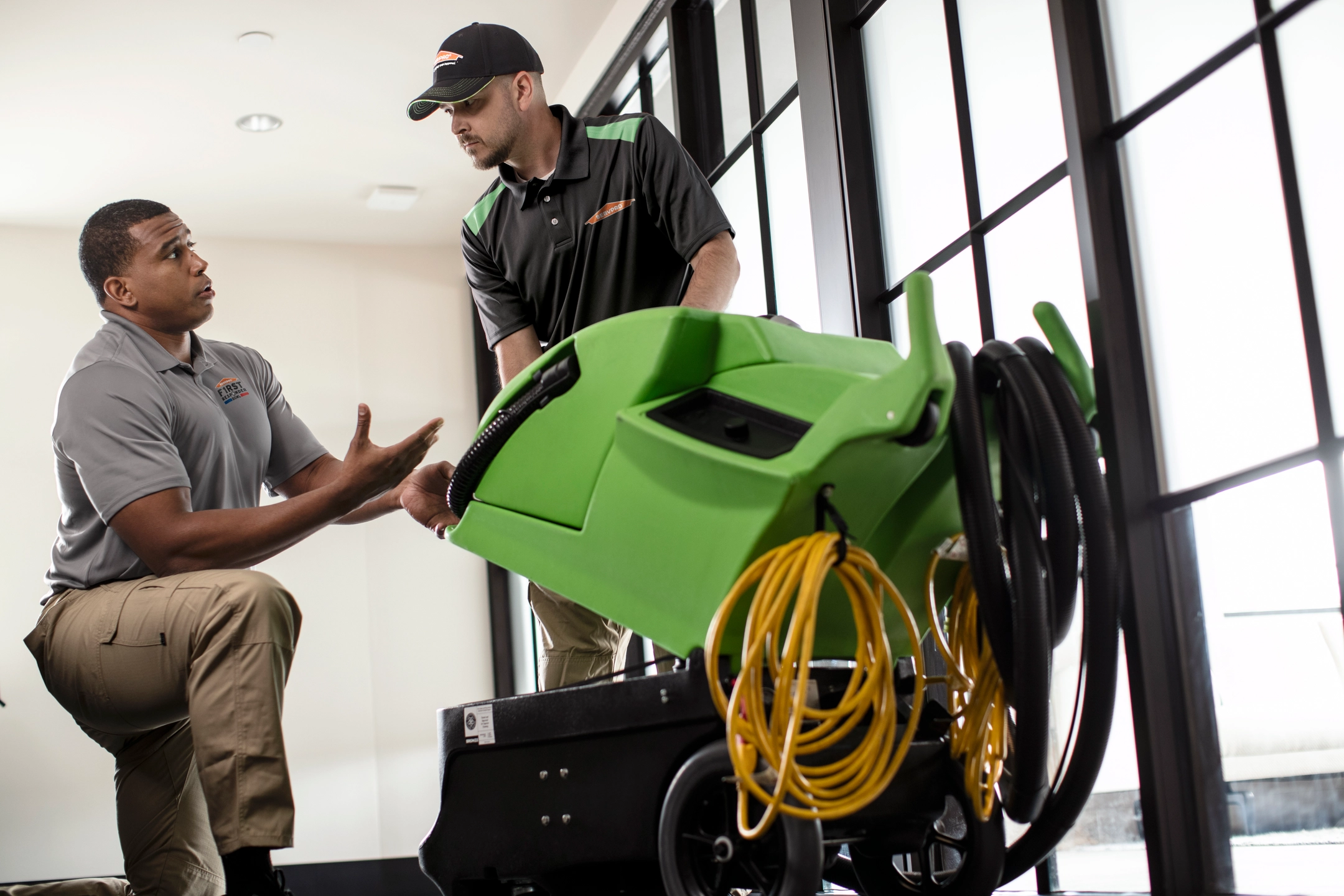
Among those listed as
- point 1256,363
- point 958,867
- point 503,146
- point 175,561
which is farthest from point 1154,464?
point 175,561

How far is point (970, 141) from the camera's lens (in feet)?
6.54

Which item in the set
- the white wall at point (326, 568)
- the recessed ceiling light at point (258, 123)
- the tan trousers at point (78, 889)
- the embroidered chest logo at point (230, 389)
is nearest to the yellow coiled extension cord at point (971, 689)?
the embroidered chest logo at point (230, 389)

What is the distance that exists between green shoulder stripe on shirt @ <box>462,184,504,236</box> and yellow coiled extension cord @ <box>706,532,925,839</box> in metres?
1.29

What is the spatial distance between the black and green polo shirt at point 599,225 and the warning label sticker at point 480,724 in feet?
2.74

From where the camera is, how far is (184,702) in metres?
1.81

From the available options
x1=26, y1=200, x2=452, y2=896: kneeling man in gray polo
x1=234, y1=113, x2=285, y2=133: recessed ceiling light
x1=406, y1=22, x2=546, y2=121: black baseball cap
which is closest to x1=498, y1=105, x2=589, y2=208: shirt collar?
x1=406, y1=22, x2=546, y2=121: black baseball cap

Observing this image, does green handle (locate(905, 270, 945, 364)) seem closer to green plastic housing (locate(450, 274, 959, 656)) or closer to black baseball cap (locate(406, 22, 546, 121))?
green plastic housing (locate(450, 274, 959, 656))

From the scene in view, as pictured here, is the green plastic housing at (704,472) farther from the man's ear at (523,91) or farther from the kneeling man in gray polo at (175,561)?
the man's ear at (523,91)

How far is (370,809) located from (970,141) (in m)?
3.60

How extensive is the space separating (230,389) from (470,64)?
0.73 meters

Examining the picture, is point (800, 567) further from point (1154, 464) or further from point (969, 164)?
point (969, 164)

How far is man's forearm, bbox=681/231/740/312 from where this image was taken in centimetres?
179

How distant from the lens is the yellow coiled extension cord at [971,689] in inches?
44.8

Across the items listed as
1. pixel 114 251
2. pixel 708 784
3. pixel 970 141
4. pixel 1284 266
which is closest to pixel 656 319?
pixel 708 784
